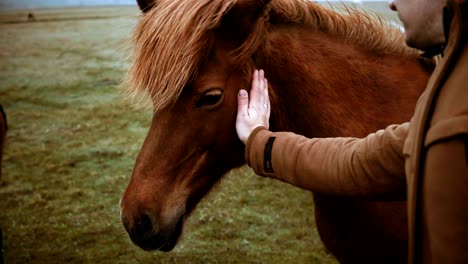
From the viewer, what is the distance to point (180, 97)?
6.91ft

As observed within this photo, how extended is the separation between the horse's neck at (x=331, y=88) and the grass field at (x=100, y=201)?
24.9 inches

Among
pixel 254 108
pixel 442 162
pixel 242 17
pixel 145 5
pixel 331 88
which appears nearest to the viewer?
pixel 442 162

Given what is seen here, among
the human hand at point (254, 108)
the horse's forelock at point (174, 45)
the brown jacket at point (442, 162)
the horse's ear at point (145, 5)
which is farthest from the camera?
the horse's ear at point (145, 5)

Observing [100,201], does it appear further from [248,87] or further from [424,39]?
[424,39]

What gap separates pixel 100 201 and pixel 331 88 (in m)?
4.49

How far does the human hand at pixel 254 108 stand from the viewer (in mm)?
1952

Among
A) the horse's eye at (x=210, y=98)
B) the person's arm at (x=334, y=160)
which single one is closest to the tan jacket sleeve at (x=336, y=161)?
the person's arm at (x=334, y=160)

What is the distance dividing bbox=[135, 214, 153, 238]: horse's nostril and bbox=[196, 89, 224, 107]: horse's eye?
0.54 meters

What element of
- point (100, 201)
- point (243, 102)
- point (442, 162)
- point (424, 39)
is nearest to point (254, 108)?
point (243, 102)

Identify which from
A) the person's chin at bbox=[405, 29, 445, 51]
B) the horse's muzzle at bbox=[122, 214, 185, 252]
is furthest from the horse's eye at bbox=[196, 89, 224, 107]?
the person's chin at bbox=[405, 29, 445, 51]

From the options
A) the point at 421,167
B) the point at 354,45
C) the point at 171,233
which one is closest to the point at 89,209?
the point at 171,233

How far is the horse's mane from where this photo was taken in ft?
6.75

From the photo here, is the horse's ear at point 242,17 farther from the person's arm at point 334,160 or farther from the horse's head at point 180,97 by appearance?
the person's arm at point 334,160

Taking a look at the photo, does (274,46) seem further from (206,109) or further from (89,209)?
(89,209)
